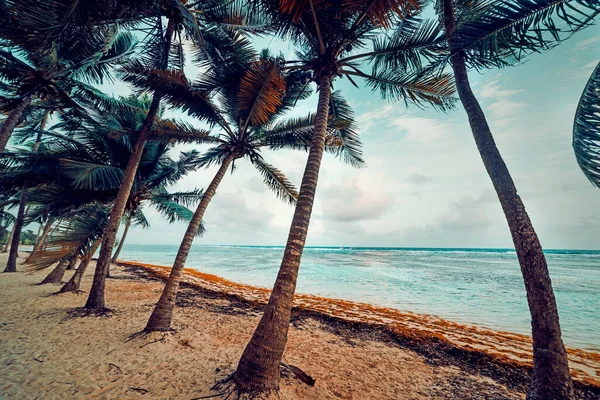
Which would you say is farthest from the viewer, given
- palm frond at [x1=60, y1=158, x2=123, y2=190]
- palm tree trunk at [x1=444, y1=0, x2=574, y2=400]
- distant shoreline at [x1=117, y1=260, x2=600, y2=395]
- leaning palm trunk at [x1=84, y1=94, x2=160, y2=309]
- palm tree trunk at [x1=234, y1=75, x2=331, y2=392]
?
palm frond at [x1=60, y1=158, x2=123, y2=190]

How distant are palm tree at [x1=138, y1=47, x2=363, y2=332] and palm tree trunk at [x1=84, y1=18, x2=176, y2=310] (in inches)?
40.5

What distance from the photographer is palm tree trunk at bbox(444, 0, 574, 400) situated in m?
2.45

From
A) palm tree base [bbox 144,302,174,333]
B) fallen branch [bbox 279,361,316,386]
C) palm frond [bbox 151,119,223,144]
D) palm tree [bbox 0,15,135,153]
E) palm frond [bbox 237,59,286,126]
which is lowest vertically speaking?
fallen branch [bbox 279,361,316,386]

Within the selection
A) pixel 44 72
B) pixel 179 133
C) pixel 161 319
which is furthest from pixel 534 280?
pixel 44 72

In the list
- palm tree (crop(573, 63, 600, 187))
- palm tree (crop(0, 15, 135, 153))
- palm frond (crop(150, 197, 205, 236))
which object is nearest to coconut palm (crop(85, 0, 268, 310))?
palm tree (crop(0, 15, 135, 153))

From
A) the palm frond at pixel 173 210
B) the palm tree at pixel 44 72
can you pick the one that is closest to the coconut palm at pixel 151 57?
the palm tree at pixel 44 72

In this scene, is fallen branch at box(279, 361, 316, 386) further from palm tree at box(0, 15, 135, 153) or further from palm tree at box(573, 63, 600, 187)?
palm tree at box(0, 15, 135, 153)

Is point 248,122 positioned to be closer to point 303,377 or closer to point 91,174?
point 91,174

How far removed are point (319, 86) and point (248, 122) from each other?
2150 mm

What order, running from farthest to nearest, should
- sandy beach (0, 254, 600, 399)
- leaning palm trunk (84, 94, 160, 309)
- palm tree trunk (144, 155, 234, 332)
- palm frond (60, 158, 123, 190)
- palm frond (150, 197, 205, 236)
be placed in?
palm frond (150, 197, 205, 236), palm frond (60, 158, 123, 190), leaning palm trunk (84, 94, 160, 309), palm tree trunk (144, 155, 234, 332), sandy beach (0, 254, 600, 399)

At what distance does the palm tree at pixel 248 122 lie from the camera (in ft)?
15.6

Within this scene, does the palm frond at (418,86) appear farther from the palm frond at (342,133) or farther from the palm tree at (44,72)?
the palm tree at (44,72)

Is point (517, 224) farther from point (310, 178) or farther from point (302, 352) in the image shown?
point (302, 352)

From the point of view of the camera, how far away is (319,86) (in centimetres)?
462
